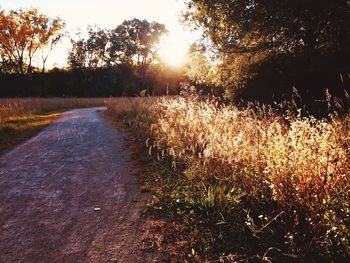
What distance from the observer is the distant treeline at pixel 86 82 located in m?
42.0

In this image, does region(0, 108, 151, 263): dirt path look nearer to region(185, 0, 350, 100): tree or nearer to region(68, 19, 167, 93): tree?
region(185, 0, 350, 100): tree

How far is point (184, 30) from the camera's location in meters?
15.5

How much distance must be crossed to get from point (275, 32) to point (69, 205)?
1059 cm

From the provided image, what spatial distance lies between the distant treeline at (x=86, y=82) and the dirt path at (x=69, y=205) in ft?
102

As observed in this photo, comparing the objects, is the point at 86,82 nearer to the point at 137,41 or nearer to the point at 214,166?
the point at 137,41

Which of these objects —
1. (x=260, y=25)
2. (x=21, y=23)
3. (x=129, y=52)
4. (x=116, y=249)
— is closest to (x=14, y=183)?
(x=116, y=249)

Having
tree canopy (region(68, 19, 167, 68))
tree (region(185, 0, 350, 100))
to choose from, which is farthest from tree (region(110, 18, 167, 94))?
tree (region(185, 0, 350, 100))

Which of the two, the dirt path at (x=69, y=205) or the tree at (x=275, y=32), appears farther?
the tree at (x=275, y=32)

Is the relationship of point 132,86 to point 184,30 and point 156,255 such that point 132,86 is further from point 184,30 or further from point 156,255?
point 156,255

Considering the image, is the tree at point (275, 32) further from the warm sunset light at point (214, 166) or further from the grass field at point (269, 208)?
the grass field at point (269, 208)

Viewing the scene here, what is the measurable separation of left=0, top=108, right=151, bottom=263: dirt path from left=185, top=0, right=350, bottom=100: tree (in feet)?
23.9

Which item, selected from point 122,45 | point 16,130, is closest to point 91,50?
point 122,45

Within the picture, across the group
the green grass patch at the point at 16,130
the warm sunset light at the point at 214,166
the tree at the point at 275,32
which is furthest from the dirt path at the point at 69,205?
the tree at the point at 275,32

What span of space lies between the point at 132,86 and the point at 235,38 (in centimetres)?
3565
